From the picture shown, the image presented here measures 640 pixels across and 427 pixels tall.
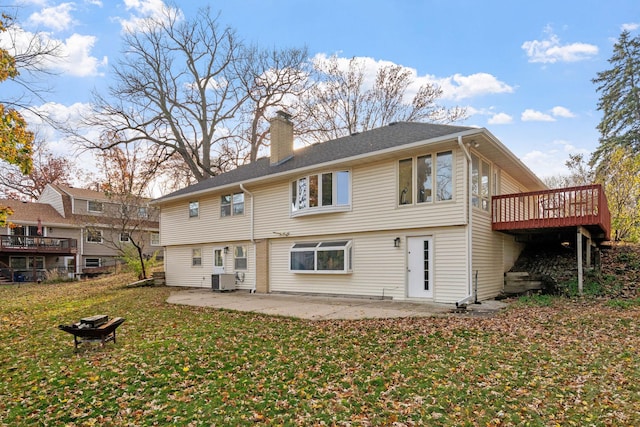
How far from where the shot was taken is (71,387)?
4.80 m

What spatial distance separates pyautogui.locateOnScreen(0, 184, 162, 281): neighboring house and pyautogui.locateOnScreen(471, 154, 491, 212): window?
776 inches

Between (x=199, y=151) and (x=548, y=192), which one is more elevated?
(x=199, y=151)

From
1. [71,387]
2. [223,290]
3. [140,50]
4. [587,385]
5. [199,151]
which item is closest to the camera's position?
[587,385]

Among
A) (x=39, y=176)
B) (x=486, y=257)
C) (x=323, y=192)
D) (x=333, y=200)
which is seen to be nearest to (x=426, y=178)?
(x=486, y=257)

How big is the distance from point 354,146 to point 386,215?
3.15 m

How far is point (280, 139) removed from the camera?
1599 centimetres

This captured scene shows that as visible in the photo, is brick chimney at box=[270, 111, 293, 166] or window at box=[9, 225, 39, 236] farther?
window at box=[9, 225, 39, 236]

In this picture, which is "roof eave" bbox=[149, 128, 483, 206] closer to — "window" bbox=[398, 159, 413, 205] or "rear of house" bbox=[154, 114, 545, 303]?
"rear of house" bbox=[154, 114, 545, 303]

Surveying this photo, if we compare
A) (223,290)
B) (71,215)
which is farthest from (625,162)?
(71,215)

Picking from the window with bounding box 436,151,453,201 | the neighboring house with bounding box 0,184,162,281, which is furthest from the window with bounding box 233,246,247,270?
the neighboring house with bounding box 0,184,162,281

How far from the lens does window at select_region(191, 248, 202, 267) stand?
Result: 57.7ft

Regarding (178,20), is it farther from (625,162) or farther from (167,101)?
(625,162)

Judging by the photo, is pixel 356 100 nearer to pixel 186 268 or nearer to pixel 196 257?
pixel 196 257

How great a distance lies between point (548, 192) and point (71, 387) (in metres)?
11.9
